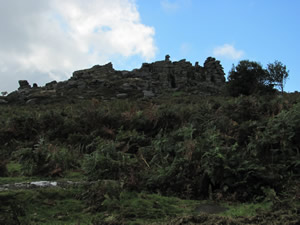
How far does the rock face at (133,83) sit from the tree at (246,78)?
616cm

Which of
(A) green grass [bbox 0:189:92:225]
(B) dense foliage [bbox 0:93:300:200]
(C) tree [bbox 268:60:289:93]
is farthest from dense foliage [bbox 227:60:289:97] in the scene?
(A) green grass [bbox 0:189:92:225]

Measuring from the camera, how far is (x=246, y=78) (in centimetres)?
3650

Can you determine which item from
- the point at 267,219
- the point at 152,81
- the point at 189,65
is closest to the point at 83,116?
the point at 267,219

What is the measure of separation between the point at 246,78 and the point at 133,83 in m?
16.1

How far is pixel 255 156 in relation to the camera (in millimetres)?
6629

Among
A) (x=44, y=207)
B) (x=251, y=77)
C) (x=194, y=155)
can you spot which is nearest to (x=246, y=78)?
(x=251, y=77)

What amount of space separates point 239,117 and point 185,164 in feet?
16.1

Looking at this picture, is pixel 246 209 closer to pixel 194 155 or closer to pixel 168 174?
pixel 168 174

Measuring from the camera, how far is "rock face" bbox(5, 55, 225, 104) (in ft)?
121

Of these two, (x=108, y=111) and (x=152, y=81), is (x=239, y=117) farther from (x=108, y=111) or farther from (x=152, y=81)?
(x=152, y=81)

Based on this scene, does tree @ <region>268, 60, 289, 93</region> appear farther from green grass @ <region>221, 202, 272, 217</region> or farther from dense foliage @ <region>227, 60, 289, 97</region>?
green grass @ <region>221, 202, 272, 217</region>

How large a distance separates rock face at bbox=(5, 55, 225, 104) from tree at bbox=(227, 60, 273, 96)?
616 centimetres

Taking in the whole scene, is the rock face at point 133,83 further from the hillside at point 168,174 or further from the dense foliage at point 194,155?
the hillside at point 168,174

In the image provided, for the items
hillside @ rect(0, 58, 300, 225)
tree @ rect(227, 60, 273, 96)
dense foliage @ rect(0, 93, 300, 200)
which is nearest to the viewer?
hillside @ rect(0, 58, 300, 225)
